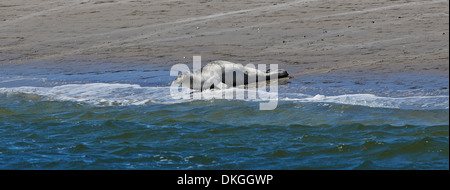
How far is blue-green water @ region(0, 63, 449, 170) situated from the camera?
7.08 m

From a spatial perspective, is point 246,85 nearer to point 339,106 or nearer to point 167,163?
point 339,106

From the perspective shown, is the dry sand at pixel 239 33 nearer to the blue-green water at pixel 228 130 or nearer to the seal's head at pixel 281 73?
the seal's head at pixel 281 73

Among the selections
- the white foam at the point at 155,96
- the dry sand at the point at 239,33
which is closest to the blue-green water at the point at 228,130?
the white foam at the point at 155,96

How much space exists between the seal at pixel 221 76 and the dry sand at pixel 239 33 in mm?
597

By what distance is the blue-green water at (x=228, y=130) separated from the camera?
279 inches

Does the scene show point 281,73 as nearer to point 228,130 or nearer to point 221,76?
point 221,76

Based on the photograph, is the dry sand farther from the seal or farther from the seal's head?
the seal

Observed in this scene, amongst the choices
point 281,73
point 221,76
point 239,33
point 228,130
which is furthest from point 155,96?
point 239,33

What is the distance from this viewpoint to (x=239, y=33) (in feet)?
45.5

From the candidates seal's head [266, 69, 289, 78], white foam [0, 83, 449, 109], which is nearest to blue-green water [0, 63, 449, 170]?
white foam [0, 83, 449, 109]

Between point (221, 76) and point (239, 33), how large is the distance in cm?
358

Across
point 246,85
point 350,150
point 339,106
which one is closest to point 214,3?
point 246,85

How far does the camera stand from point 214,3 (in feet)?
52.6

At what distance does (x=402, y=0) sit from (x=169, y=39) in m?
4.78
